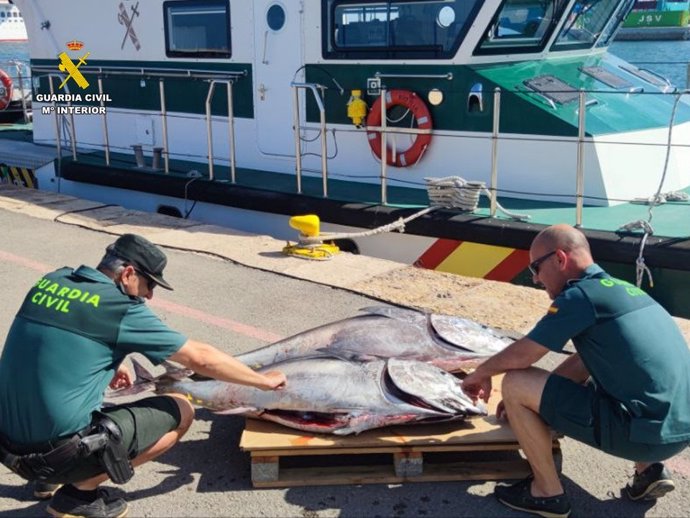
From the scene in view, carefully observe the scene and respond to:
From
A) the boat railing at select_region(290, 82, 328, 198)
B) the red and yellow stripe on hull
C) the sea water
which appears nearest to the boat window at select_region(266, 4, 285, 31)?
the boat railing at select_region(290, 82, 328, 198)

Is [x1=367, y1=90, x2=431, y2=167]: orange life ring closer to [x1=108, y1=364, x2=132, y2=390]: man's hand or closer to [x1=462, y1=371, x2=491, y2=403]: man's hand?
[x1=462, y1=371, x2=491, y2=403]: man's hand

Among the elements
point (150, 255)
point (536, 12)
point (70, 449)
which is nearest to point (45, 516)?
point (70, 449)

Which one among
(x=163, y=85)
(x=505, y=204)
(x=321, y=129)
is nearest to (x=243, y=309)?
(x=321, y=129)

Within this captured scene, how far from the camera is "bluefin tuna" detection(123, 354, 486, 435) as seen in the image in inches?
138

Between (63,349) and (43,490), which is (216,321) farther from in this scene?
(63,349)

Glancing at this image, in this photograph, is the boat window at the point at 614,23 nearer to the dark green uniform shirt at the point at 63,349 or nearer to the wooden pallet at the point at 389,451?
the wooden pallet at the point at 389,451

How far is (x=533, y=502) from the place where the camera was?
3223 mm

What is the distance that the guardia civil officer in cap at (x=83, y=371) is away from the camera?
3023 mm

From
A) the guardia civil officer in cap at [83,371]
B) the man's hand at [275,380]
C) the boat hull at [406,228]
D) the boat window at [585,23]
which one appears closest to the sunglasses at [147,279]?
the guardia civil officer in cap at [83,371]

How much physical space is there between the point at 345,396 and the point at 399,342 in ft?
1.79

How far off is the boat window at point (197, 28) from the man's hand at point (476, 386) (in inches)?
226

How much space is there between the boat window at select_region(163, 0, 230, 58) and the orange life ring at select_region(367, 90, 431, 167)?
2000mm

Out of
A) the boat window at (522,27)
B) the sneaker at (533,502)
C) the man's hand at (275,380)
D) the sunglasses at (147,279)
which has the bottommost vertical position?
the sneaker at (533,502)

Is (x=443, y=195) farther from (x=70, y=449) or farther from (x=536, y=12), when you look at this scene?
(x=70, y=449)
